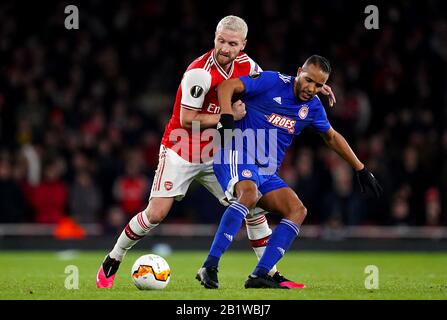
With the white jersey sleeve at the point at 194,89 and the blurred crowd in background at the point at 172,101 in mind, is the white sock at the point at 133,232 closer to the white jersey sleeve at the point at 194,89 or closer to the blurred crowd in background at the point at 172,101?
the white jersey sleeve at the point at 194,89

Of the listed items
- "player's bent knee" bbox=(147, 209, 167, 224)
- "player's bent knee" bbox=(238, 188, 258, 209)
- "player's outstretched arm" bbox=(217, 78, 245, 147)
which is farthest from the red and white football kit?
"player's bent knee" bbox=(238, 188, 258, 209)

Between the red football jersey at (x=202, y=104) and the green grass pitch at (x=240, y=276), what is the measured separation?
4.07 ft

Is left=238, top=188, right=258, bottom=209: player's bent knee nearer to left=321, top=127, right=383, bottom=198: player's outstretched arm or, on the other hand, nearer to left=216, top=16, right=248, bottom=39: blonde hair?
left=321, top=127, right=383, bottom=198: player's outstretched arm

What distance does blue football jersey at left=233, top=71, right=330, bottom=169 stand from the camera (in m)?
8.40

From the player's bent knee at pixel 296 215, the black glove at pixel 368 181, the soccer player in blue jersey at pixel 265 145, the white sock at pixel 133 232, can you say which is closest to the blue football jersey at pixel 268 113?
the soccer player in blue jersey at pixel 265 145

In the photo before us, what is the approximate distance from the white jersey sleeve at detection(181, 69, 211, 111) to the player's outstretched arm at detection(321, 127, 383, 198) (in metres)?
1.20

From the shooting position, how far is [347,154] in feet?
28.9

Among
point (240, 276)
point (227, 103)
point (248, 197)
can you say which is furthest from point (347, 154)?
point (240, 276)

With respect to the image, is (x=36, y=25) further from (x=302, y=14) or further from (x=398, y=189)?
(x=398, y=189)

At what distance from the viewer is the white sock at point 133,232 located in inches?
337

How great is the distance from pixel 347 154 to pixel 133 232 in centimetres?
209

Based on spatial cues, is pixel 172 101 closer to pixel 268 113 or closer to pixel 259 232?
pixel 259 232

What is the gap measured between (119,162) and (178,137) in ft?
25.9
